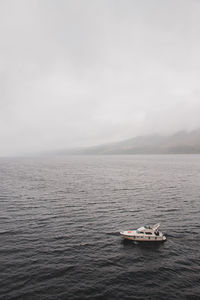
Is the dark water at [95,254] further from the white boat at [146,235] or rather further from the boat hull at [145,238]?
the white boat at [146,235]

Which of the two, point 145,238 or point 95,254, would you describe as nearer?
point 95,254

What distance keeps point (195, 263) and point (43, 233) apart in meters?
32.6

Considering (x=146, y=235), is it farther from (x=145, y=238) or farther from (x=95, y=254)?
(x=95, y=254)

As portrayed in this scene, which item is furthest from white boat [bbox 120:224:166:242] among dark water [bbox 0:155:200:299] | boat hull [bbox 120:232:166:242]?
dark water [bbox 0:155:200:299]

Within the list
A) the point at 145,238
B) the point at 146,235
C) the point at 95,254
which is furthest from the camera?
the point at 145,238

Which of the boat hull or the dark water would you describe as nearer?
the dark water

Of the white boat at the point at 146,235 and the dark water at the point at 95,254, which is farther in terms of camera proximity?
the white boat at the point at 146,235

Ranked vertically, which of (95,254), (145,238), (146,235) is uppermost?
(146,235)

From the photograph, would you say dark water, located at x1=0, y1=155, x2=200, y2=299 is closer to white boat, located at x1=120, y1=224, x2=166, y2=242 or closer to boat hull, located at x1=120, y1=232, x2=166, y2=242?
boat hull, located at x1=120, y1=232, x2=166, y2=242

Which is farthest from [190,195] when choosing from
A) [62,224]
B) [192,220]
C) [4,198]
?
[4,198]

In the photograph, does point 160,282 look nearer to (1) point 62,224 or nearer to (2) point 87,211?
(1) point 62,224

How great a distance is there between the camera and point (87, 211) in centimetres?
6009

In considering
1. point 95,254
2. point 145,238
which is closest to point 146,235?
point 145,238

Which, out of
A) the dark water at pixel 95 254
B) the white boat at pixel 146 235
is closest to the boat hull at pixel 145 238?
the white boat at pixel 146 235
